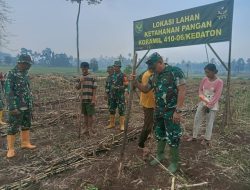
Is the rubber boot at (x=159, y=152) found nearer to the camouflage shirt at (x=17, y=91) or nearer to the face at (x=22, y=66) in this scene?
the camouflage shirt at (x=17, y=91)

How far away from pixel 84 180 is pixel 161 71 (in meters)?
2.22

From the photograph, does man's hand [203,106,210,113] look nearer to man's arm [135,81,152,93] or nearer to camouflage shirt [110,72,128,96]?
man's arm [135,81,152,93]

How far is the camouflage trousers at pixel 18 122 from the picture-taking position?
6.07 meters

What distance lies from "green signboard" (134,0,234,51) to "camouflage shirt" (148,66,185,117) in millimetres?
3167

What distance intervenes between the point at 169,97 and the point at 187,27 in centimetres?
367

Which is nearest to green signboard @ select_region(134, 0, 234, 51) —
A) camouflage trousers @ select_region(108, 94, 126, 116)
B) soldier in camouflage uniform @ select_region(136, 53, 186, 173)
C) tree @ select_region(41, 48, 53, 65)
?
camouflage trousers @ select_region(108, 94, 126, 116)

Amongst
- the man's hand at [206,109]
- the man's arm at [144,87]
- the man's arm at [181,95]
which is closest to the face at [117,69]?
the man's hand at [206,109]

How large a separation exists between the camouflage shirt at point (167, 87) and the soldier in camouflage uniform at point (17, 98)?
3.04 m

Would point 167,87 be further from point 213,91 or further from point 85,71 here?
point 85,71

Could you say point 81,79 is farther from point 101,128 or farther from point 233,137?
point 233,137

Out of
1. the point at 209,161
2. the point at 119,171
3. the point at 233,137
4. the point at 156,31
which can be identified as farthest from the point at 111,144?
the point at 156,31

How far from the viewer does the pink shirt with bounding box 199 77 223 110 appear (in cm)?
618

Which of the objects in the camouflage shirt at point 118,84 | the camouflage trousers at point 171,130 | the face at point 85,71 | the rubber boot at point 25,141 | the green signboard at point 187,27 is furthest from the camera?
the camouflage shirt at point 118,84

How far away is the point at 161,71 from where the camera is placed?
Result: 15.4ft
